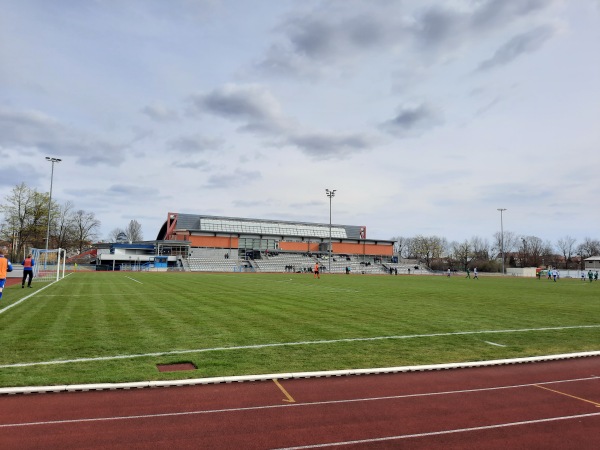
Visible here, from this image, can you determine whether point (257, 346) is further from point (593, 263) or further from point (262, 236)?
point (593, 263)

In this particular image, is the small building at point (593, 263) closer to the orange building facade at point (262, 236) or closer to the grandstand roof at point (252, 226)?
the orange building facade at point (262, 236)

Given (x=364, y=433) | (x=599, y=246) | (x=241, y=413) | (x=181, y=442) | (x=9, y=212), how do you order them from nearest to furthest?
(x=181, y=442) → (x=364, y=433) → (x=241, y=413) → (x=9, y=212) → (x=599, y=246)

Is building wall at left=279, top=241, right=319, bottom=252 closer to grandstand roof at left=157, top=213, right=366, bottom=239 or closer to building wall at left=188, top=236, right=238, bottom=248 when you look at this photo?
grandstand roof at left=157, top=213, right=366, bottom=239

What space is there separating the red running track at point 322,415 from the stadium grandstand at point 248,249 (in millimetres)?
63130

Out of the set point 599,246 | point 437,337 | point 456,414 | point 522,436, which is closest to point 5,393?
point 456,414

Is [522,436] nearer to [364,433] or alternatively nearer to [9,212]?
[364,433]

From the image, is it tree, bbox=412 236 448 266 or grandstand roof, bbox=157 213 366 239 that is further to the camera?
tree, bbox=412 236 448 266

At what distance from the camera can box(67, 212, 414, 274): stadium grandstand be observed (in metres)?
78.1

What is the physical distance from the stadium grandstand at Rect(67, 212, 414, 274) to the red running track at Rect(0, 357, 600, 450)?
63.1m

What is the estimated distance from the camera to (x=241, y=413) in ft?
18.6

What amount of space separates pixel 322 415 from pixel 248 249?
9145 centimetres

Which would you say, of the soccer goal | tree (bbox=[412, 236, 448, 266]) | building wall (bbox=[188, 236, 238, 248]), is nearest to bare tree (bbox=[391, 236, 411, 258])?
tree (bbox=[412, 236, 448, 266])

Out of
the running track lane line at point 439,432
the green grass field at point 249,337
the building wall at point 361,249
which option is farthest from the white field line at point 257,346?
the building wall at point 361,249

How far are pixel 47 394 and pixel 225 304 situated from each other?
11.6 meters
